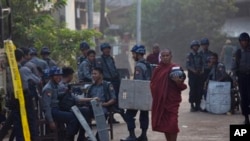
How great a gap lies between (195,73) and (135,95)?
436cm

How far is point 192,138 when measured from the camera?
37.0 feet

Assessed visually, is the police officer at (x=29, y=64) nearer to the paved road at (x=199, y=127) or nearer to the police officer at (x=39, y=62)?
the police officer at (x=39, y=62)

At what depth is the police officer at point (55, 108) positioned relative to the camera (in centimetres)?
983

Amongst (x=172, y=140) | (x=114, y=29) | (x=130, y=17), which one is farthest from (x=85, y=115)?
(x=114, y=29)

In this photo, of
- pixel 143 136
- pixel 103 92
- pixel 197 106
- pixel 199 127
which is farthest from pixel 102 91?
pixel 197 106

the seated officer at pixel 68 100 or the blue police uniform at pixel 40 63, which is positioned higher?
the blue police uniform at pixel 40 63

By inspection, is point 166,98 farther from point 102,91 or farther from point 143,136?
point 143,136

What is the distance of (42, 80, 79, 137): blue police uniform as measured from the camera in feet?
32.2

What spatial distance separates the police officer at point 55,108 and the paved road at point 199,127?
1693 millimetres

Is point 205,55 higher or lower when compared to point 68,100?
higher

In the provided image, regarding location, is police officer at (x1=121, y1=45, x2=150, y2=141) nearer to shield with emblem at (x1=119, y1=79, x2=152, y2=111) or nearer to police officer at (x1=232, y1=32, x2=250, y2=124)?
shield with emblem at (x1=119, y1=79, x2=152, y2=111)

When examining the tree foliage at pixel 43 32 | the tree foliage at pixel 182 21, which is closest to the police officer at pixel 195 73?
the tree foliage at pixel 43 32

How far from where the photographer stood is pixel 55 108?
32.9 ft

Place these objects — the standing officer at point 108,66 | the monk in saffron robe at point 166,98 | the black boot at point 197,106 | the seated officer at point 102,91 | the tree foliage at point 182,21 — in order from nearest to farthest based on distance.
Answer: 1. the monk in saffron robe at point 166,98
2. the seated officer at point 102,91
3. the standing officer at point 108,66
4. the black boot at point 197,106
5. the tree foliage at point 182,21
